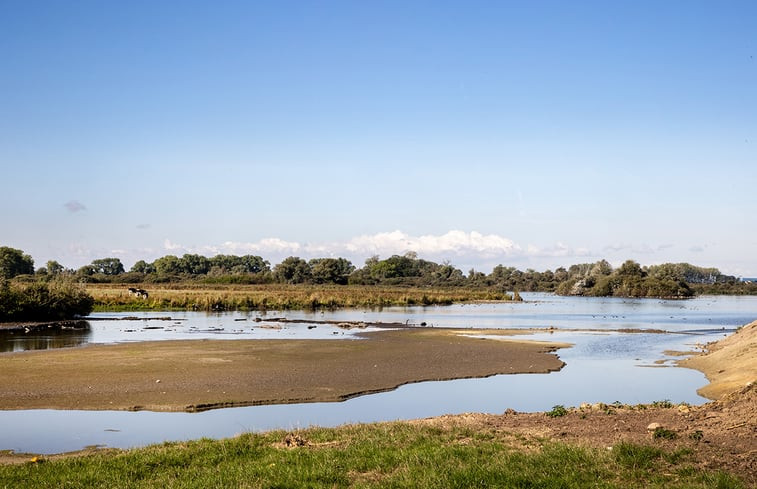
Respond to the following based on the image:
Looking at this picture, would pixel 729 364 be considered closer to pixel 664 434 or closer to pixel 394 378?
pixel 394 378

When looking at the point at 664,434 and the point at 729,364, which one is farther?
the point at 729,364

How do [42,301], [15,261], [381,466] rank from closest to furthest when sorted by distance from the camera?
[381,466] < [42,301] < [15,261]

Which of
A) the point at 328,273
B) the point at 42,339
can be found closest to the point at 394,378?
the point at 42,339

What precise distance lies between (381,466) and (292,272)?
168 m

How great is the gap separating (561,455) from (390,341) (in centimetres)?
3056

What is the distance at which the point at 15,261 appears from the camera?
161m

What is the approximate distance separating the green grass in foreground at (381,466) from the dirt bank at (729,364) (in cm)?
1182

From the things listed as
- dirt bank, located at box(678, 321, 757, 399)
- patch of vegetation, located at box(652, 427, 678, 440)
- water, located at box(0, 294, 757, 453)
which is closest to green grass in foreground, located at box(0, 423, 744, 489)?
patch of vegetation, located at box(652, 427, 678, 440)

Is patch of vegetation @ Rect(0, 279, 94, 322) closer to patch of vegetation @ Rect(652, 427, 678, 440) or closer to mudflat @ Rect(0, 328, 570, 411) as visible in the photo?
mudflat @ Rect(0, 328, 570, 411)

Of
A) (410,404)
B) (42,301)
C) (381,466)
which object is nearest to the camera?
(381,466)

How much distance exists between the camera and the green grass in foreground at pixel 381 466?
1025 centimetres

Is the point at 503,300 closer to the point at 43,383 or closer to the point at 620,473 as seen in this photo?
the point at 43,383

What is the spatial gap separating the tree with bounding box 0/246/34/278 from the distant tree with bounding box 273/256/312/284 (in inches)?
2294

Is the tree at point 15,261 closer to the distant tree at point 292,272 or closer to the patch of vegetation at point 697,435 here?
the distant tree at point 292,272
